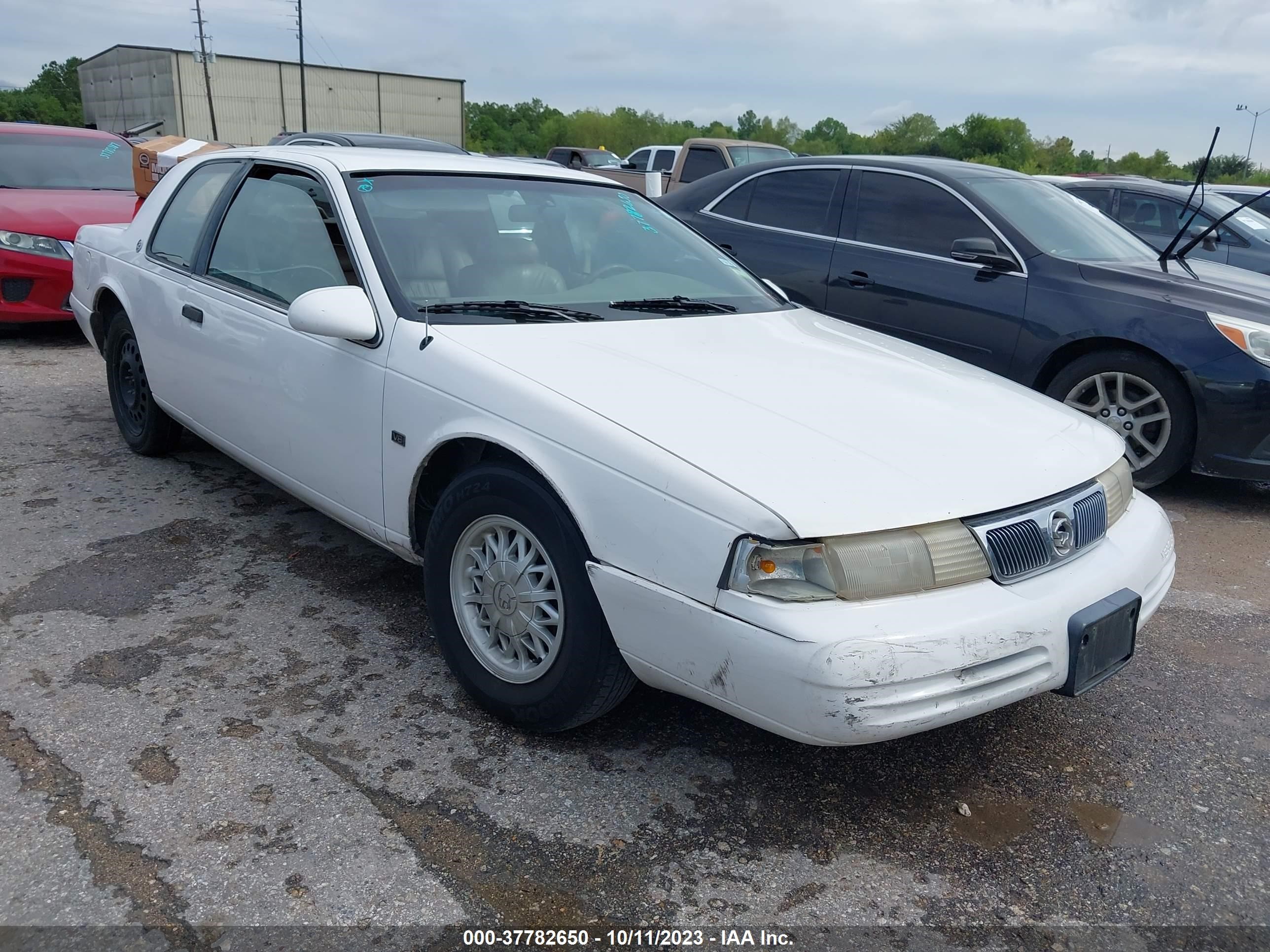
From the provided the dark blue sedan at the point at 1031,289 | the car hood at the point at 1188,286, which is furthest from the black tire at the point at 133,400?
the car hood at the point at 1188,286

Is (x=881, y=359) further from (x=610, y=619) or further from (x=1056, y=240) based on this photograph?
(x=1056, y=240)

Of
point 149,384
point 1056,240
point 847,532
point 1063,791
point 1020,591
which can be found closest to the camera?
point 847,532

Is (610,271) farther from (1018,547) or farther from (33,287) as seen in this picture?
(33,287)

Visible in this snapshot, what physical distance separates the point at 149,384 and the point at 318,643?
78.9 inches

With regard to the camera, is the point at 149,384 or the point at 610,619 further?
the point at 149,384

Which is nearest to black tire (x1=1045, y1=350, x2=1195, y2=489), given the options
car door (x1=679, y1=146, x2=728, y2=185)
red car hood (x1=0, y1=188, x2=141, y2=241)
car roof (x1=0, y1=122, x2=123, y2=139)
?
red car hood (x1=0, y1=188, x2=141, y2=241)


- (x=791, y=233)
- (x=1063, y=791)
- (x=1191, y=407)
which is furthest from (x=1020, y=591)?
A: (x=791, y=233)

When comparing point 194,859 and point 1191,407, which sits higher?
point 1191,407

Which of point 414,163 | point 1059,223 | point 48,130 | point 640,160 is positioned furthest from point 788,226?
point 640,160

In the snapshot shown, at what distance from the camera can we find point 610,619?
8.11 ft

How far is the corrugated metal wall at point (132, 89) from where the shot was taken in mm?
52438

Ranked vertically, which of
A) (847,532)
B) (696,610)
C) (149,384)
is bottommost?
(149,384)

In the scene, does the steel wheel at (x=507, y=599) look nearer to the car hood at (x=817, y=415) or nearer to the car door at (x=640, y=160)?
the car hood at (x=817, y=415)

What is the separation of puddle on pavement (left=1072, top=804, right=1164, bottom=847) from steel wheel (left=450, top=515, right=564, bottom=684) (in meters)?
1.37
